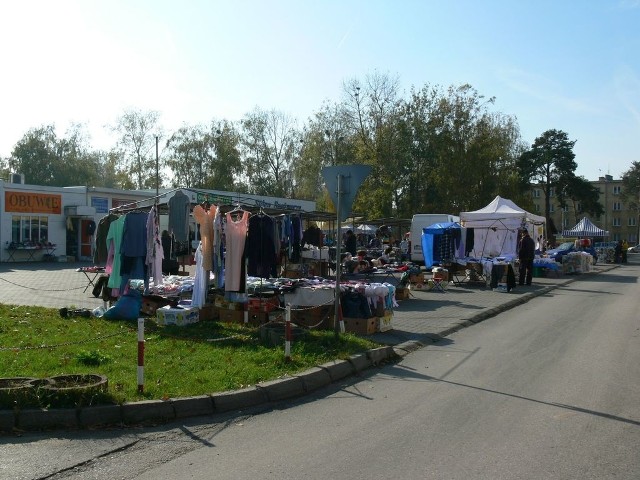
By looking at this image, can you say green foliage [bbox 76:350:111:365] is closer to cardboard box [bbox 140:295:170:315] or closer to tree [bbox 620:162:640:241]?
→ cardboard box [bbox 140:295:170:315]

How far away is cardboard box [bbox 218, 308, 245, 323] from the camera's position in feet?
41.9

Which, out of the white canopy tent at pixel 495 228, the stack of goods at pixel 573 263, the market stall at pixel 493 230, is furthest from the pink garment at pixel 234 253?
the stack of goods at pixel 573 263

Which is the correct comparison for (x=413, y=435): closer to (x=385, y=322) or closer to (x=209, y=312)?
(x=385, y=322)

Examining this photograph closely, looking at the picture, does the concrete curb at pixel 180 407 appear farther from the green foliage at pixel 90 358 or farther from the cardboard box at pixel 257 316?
the cardboard box at pixel 257 316

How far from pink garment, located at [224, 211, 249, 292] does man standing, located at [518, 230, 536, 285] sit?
14230 millimetres

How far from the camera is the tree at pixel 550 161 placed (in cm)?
6481

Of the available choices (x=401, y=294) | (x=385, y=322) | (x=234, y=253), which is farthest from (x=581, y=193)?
(x=234, y=253)

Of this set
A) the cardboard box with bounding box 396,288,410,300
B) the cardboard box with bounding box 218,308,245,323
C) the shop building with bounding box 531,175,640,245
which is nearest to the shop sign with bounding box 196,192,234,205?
the cardboard box with bounding box 218,308,245,323

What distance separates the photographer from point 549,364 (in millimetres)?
9602

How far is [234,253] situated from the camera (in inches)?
488

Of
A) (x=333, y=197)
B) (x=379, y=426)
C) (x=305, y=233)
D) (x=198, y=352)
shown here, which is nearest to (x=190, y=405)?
(x=379, y=426)

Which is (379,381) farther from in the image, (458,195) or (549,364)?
(458,195)

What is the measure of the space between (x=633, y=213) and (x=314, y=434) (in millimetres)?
114675

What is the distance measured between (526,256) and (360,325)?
14007 millimetres
